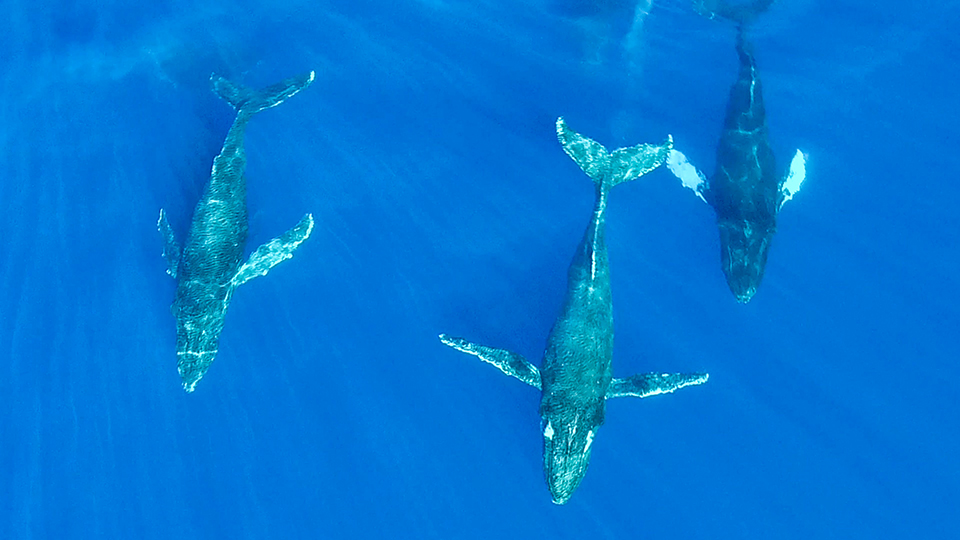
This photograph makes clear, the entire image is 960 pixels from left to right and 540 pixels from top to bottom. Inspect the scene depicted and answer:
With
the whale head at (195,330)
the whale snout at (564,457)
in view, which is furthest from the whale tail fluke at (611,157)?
the whale head at (195,330)

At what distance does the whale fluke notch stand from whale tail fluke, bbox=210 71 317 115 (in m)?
3.19

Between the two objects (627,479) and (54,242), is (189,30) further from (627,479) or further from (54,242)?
(627,479)

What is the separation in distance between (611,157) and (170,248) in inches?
387

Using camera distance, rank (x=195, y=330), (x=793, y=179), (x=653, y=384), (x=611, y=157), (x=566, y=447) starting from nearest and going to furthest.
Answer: (x=566, y=447) < (x=653, y=384) < (x=195, y=330) < (x=611, y=157) < (x=793, y=179)

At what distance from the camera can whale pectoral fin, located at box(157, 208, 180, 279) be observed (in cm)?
1464

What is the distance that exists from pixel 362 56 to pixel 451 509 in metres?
11.3

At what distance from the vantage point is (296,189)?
52.7 feet

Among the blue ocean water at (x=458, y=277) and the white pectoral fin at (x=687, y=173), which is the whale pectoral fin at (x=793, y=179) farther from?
the white pectoral fin at (x=687, y=173)

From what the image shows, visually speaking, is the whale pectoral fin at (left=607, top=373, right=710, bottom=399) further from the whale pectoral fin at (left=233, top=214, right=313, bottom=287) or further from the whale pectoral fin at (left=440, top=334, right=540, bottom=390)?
the whale pectoral fin at (left=233, top=214, right=313, bottom=287)

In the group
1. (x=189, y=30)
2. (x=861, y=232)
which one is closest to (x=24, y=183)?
(x=189, y=30)

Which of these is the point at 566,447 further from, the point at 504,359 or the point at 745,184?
the point at 745,184

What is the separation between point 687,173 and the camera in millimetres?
15703

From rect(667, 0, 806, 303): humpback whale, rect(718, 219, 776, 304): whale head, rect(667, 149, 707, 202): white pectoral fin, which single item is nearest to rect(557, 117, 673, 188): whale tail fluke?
rect(667, 149, 707, 202): white pectoral fin

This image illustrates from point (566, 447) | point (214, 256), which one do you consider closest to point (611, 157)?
point (566, 447)
